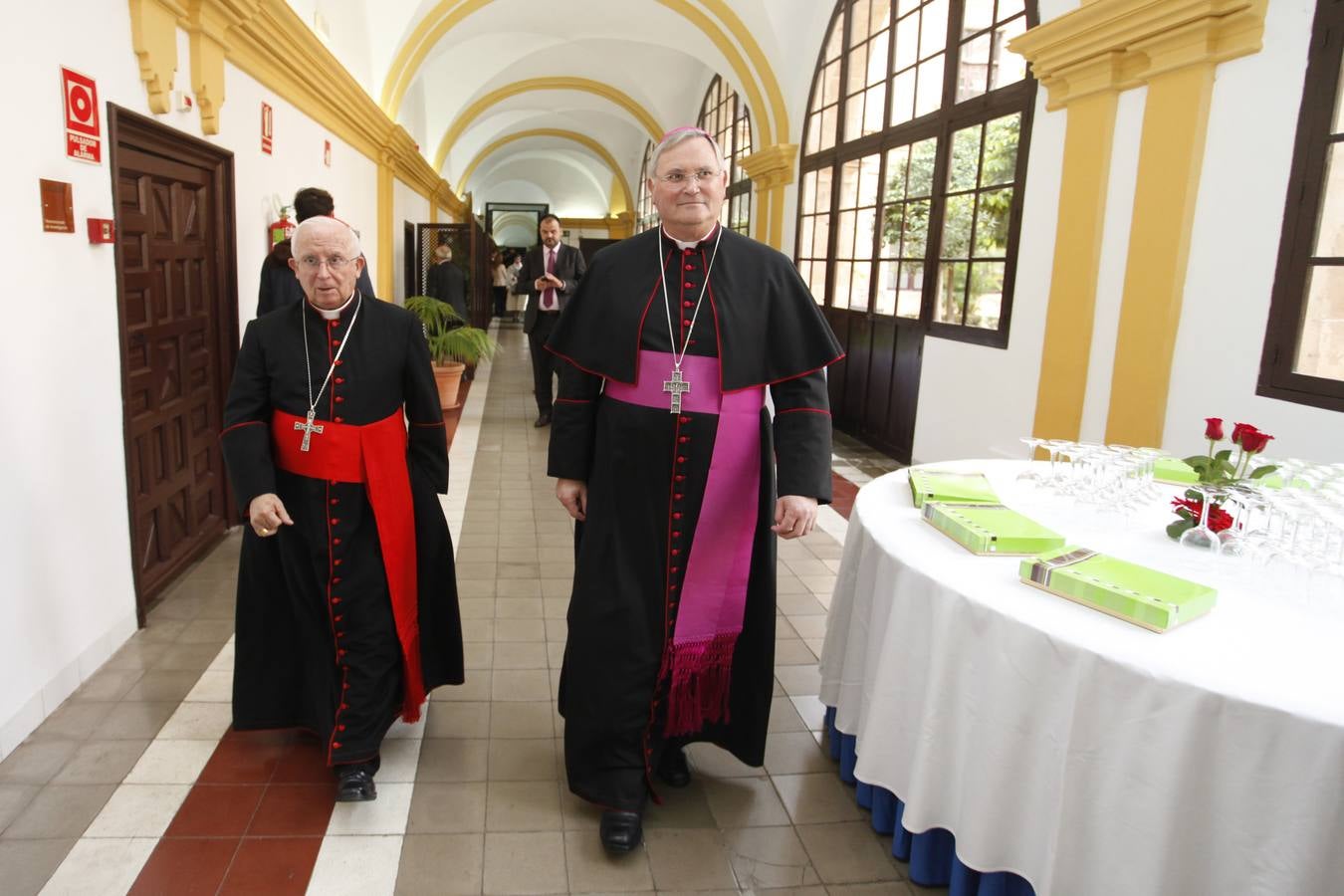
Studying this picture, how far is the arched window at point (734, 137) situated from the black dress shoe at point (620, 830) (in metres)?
10.1

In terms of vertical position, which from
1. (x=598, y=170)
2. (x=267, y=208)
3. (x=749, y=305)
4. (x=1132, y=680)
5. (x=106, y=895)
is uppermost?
(x=598, y=170)

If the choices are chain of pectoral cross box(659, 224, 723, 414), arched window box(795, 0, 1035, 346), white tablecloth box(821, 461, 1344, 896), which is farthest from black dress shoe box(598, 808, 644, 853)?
arched window box(795, 0, 1035, 346)

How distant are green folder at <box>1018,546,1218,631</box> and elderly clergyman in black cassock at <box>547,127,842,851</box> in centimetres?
58

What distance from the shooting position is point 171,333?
12.8ft

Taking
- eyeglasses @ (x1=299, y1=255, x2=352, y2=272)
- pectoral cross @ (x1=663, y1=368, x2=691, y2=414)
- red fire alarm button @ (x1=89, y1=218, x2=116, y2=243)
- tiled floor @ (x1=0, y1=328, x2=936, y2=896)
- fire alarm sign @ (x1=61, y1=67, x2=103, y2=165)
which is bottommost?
tiled floor @ (x1=0, y1=328, x2=936, y2=896)

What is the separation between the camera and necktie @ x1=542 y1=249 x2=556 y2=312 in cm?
757

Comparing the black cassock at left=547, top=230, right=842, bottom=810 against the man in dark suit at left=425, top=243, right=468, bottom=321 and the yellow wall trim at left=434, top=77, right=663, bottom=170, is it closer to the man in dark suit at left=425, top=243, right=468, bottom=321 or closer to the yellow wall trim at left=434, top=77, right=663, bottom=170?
the man in dark suit at left=425, top=243, right=468, bottom=321

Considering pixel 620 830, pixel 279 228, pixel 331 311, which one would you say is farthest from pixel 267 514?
pixel 279 228

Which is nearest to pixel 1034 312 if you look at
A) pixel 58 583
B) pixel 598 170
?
pixel 58 583

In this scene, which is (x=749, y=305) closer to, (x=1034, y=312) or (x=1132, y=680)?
(x=1132, y=680)

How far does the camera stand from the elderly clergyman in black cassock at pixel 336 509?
2293 mm

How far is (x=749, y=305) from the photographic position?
2.23 meters

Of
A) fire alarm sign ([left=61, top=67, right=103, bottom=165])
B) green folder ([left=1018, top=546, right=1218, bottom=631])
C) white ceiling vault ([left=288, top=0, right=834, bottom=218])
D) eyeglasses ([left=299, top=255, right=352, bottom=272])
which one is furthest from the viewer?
white ceiling vault ([left=288, top=0, right=834, bottom=218])

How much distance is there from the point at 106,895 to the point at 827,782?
5.82 ft
